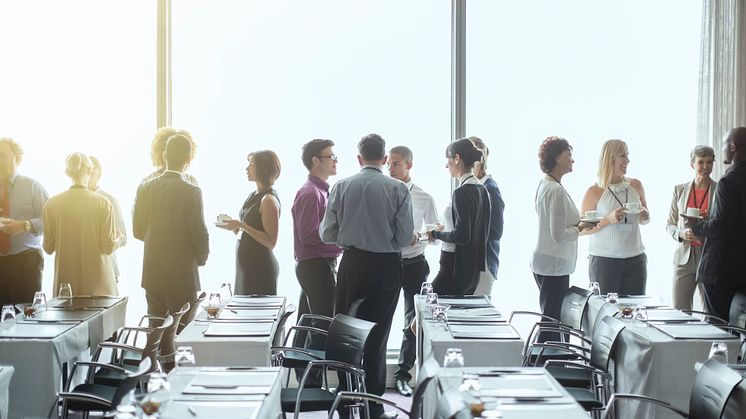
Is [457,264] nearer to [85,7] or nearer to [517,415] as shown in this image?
[517,415]

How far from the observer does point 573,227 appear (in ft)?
19.2

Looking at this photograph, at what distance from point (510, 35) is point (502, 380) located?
422 cm

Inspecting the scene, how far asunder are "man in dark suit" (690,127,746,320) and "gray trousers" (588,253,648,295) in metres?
0.47

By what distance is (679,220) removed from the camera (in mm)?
6477

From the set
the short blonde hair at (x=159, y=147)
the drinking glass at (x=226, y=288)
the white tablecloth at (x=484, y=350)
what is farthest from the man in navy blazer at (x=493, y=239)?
the short blonde hair at (x=159, y=147)

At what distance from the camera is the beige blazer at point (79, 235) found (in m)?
5.59

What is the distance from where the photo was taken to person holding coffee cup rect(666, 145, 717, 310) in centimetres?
632

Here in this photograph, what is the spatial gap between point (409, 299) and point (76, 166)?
7.98 ft

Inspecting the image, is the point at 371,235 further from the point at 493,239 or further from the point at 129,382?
the point at 129,382

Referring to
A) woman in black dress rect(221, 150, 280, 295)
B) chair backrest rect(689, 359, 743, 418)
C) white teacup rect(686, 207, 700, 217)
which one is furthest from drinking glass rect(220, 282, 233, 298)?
chair backrest rect(689, 359, 743, 418)

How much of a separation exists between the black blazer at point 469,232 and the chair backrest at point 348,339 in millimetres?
1123

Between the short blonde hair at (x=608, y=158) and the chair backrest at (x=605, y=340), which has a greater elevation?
the short blonde hair at (x=608, y=158)

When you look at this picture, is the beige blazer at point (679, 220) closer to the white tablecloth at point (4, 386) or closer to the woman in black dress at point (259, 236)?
the woman in black dress at point (259, 236)

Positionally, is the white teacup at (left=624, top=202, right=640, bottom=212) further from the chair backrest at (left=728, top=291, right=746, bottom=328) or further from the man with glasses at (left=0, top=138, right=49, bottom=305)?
the man with glasses at (left=0, top=138, right=49, bottom=305)
